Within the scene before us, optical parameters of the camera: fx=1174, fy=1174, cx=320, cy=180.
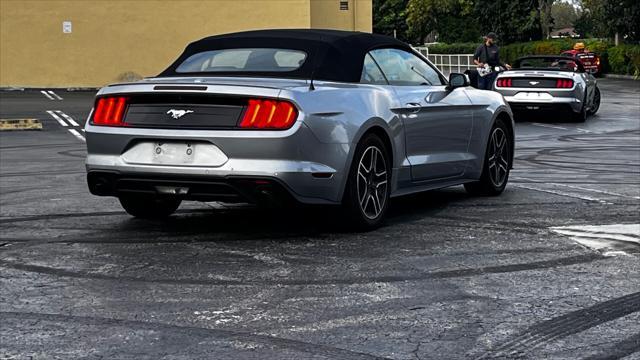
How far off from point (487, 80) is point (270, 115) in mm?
17031

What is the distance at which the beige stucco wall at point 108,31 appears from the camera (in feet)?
125

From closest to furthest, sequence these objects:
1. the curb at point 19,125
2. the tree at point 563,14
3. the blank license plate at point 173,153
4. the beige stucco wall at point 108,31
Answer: the blank license plate at point 173,153
the curb at point 19,125
the beige stucco wall at point 108,31
the tree at point 563,14

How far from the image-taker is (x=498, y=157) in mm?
10305

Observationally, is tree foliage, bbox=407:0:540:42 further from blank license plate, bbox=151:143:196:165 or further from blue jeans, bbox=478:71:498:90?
blank license plate, bbox=151:143:196:165

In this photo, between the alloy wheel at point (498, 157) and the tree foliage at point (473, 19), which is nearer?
the alloy wheel at point (498, 157)

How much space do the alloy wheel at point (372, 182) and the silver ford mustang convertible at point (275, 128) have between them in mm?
10

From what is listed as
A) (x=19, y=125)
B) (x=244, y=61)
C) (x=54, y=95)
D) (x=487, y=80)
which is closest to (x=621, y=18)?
(x=54, y=95)

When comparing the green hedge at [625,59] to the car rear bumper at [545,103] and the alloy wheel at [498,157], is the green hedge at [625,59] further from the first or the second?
the alloy wheel at [498,157]

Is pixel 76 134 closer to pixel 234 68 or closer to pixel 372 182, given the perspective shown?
pixel 234 68

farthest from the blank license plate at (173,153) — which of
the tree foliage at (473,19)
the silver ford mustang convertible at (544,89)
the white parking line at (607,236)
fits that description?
the tree foliage at (473,19)

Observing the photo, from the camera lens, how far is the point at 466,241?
7598 millimetres

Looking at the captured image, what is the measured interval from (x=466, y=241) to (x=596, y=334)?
2509 mm

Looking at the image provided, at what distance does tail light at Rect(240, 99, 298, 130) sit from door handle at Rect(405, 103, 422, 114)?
4.76ft

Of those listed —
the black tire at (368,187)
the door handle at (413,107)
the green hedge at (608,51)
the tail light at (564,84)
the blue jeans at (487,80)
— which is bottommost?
the green hedge at (608,51)
